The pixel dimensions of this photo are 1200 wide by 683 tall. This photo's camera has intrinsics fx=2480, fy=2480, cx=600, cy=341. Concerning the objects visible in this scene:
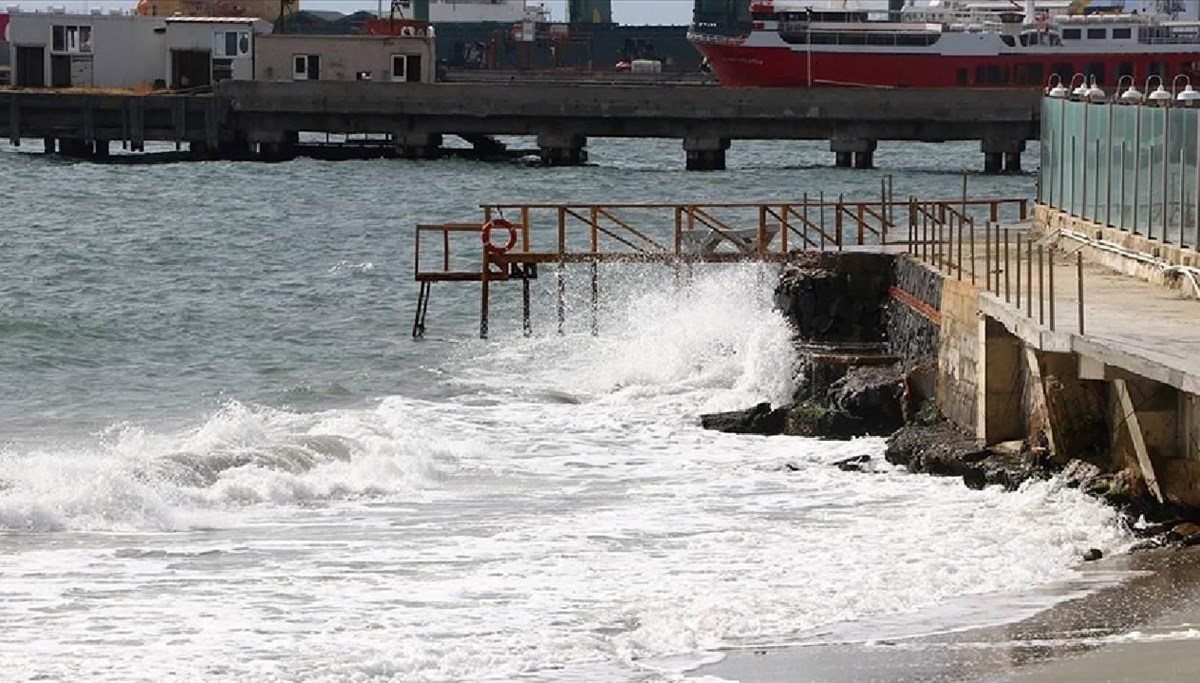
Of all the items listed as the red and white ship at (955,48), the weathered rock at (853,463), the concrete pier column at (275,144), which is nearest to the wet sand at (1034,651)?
the weathered rock at (853,463)

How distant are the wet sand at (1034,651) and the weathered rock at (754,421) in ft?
29.7

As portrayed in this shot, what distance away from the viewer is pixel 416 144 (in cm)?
7462

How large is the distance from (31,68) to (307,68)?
31.3ft

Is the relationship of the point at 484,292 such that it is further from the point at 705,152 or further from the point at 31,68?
the point at 31,68

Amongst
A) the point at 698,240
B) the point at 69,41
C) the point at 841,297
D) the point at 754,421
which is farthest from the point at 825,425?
the point at 69,41

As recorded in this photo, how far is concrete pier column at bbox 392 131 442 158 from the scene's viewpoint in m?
74.6

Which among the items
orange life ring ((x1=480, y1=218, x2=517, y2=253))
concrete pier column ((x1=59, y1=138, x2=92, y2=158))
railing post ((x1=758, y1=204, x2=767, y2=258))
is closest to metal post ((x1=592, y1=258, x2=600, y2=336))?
orange life ring ((x1=480, y1=218, x2=517, y2=253))

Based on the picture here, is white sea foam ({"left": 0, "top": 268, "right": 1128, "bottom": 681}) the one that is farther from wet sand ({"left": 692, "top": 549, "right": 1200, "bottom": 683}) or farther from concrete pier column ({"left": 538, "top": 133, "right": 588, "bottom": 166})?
concrete pier column ({"left": 538, "top": 133, "right": 588, "bottom": 166})

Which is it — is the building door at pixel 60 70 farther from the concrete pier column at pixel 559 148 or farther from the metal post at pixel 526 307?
the metal post at pixel 526 307

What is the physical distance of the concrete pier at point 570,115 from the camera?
72750mm

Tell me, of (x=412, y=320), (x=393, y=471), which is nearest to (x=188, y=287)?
(x=412, y=320)

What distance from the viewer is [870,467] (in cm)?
2302

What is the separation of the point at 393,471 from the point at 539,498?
175cm

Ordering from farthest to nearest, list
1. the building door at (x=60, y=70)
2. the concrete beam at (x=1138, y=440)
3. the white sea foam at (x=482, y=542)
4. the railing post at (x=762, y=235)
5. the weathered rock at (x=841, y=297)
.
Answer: the building door at (x=60, y=70) → the railing post at (x=762, y=235) → the weathered rock at (x=841, y=297) → the concrete beam at (x=1138, y=440) → the white sea foam at (x=482, y=542)
